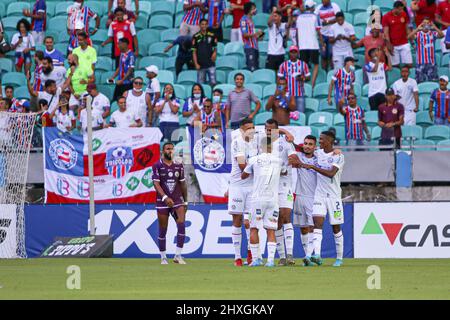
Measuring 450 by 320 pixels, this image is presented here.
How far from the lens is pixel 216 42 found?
92.1ft

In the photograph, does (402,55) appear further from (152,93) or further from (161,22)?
(161,22)

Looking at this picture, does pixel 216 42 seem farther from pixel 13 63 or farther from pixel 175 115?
pixel 13 63

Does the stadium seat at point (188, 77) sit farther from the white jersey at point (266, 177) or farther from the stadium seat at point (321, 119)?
the white jersey at point (266, 177)

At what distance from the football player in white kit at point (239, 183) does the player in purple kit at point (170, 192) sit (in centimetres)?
171

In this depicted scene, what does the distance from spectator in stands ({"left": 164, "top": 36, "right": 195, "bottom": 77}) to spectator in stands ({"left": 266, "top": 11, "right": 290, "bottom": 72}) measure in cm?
203

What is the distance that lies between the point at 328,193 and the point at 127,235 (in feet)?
23.0

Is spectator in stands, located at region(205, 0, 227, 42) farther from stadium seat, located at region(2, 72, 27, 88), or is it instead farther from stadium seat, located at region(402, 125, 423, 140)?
stadium seat, located at region(402, 125, 423, 140)

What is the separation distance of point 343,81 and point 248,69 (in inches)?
127

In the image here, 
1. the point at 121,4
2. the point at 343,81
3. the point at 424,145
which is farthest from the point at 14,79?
the point at 424,145

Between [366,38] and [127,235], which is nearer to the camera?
[127,235]

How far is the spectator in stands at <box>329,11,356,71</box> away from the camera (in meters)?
27.9

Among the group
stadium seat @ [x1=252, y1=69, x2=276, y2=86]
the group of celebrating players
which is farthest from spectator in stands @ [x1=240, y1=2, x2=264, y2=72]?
→ the group of celebrating players
